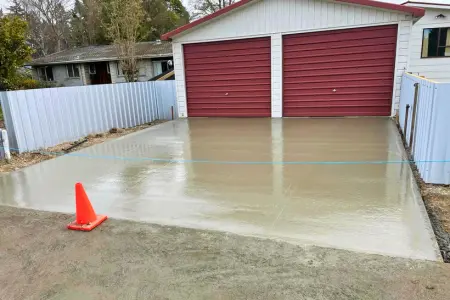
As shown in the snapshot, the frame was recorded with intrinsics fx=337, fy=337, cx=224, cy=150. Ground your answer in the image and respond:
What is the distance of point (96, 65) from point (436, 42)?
2051 cm

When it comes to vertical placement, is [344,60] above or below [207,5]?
below

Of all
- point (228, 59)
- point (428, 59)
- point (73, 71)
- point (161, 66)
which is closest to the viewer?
point (228, 59)

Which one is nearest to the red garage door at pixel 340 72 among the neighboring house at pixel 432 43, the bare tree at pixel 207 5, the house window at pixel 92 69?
the neighboring house at pixel 432 43

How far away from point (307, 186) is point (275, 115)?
622 cm

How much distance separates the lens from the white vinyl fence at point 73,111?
22.1ft

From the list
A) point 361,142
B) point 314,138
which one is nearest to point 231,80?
point 314,138

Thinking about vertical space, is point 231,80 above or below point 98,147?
above

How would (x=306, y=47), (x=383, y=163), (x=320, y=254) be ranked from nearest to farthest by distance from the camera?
(x=320, y=254)
(x=383, y=163)
(x=306, y=47)

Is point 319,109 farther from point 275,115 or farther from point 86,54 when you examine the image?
point 86,54

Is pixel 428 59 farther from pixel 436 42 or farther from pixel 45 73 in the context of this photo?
pixel 45 73

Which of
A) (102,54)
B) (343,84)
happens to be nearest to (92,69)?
(102,54)

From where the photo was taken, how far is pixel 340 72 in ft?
30.8

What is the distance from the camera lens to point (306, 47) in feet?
31.2

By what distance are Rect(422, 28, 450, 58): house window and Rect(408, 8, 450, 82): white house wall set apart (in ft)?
0.44
